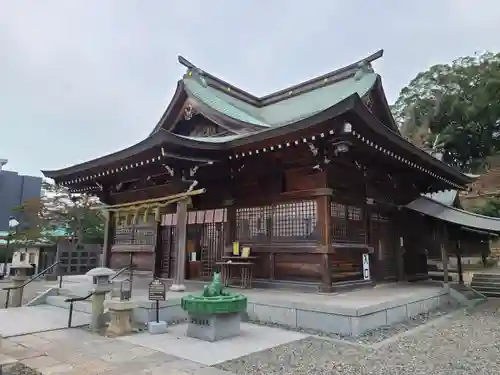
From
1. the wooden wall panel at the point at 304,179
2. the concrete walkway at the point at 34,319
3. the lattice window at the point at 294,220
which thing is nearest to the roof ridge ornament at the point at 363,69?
the wooden wall panel at the point at 304,179

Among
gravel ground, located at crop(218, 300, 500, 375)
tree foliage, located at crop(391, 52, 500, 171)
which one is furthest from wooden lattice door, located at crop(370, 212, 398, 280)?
tree foliage, located at crop(391, 52, 500, 171)

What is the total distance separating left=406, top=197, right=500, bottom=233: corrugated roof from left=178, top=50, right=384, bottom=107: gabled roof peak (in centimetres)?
434

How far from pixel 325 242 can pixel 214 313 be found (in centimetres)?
306

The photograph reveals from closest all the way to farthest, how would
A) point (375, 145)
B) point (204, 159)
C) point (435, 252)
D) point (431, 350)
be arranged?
point (431, 350), point (375, 145), point (204, 159), point (435, 252)

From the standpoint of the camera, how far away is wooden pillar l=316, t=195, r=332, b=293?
24.1 ft

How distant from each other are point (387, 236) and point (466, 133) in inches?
1185

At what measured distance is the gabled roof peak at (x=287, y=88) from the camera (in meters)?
11.1

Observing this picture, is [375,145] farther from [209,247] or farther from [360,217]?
[209,247]

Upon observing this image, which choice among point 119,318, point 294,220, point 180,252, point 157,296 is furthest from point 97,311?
point 294,220

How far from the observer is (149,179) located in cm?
1051

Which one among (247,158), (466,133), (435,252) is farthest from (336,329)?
(466,133)

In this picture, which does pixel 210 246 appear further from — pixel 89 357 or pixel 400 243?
pixel 400 243

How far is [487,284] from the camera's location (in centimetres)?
1141

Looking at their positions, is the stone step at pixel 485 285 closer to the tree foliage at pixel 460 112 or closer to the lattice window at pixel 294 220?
the lattice window at pixel 294 220
